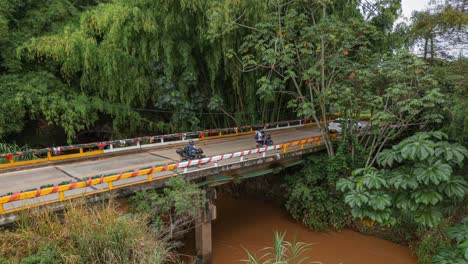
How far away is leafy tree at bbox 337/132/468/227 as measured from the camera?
5965 mm

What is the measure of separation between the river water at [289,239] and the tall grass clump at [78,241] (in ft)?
13.9

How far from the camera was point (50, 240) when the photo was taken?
4680mm

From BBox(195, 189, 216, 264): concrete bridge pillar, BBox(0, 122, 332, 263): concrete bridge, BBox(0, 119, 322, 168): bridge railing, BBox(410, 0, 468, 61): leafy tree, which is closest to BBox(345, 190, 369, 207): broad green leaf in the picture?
BBox(0, 122, 332, 263): concrete bridge

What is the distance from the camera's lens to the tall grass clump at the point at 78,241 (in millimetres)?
4488

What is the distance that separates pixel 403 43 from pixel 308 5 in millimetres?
4529

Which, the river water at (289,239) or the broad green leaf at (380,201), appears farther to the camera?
the river water at (289,239)

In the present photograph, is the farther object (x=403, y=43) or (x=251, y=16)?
(x=403, y=43)

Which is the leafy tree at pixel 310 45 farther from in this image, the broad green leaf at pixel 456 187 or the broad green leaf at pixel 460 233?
the broad green leaf at pixel 460 233

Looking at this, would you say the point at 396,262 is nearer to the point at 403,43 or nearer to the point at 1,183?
the point at 403,43

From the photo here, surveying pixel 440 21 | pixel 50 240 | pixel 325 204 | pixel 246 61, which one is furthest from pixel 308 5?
pixel 50 240

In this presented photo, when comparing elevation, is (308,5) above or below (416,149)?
above

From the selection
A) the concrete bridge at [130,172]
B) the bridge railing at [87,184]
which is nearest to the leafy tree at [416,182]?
the concrete bridge at [130,172]

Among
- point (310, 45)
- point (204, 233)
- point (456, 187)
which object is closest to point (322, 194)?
point (456, 187)

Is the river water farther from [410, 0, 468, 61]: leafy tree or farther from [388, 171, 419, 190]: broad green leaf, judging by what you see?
[410, 0, 468, 61]: leafy tree
